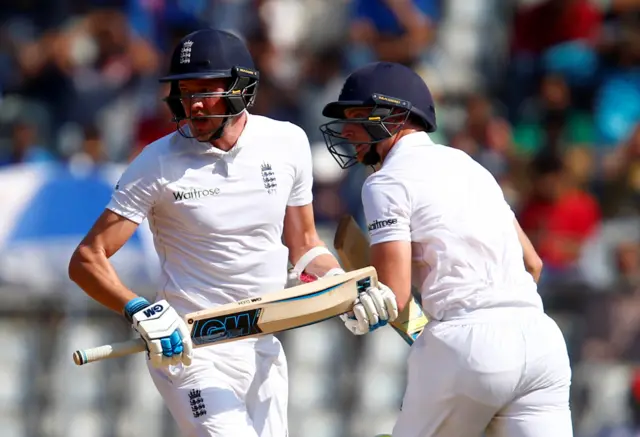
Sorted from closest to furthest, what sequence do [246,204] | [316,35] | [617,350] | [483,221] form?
[483,221]
[246,204]
[617,350]
[316,35]

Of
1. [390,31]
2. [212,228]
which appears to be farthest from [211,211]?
[390,31]

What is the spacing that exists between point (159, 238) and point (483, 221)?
51.3 inches

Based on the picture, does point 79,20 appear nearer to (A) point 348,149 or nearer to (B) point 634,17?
(A) point 348,149

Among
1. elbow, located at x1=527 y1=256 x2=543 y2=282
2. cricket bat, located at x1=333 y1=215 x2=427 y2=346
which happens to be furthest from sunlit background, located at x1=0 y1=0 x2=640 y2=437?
cricket bat, located at x1=333 y1=215 x2=427 y2=346

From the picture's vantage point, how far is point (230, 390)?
520cm

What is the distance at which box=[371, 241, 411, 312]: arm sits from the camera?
4844 mm

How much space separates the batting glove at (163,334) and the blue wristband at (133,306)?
0.10ft

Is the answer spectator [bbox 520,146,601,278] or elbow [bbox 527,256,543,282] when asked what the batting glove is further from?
spectator [bbox 520,146,601,278]

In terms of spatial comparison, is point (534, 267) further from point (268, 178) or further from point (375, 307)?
point (268, 178)

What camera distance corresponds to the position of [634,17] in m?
11.1

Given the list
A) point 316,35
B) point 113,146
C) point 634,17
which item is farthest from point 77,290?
point 634,17

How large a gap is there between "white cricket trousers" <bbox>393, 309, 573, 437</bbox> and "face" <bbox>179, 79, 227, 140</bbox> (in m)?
1.17

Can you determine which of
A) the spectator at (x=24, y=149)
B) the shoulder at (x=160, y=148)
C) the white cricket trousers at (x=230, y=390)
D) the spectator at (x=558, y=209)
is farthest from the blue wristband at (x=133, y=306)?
the spectator at (x=24, y=149)

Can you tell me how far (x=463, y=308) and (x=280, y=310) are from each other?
0.68 m
